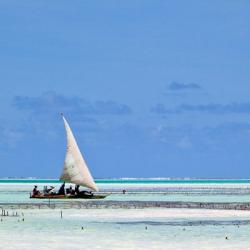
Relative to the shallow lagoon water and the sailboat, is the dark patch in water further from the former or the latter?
the sailboat

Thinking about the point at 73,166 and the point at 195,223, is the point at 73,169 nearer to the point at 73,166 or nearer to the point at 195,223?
the point at 73,166

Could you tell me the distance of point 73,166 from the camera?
296ft

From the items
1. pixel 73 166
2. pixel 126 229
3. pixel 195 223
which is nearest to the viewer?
pixel 126 229

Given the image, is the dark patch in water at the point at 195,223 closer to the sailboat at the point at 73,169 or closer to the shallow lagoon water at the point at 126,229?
the shallow lagoon water at the point at 126,229

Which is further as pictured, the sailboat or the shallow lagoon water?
the sailboat

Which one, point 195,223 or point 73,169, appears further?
point 73,169

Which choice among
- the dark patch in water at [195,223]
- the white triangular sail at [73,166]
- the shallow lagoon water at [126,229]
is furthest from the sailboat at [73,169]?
the dark patch in water at [195,223]

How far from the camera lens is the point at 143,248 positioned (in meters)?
36.9

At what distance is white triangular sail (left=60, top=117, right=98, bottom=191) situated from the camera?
9019cm

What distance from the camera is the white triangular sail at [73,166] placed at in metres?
90.2

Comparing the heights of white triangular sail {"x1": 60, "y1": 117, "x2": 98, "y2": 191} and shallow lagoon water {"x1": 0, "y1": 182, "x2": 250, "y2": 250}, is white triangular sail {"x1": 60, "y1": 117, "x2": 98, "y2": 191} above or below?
above

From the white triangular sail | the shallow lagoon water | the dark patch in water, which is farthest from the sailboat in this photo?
the dark patch in water

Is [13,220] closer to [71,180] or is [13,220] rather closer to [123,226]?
[123,226]

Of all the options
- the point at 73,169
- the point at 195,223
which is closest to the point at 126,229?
the point at 195,223
